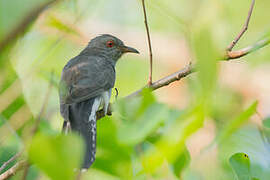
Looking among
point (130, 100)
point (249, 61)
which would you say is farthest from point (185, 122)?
point (249, 61)

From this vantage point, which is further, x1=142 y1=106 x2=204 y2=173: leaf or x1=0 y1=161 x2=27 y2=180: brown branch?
x1=0 y1=161 x2=27 y2=180: brown branch

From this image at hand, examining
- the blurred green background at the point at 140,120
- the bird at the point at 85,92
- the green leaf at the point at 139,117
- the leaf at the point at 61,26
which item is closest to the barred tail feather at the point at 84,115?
the bird at the point at 85,92

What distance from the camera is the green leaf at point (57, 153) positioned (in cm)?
62

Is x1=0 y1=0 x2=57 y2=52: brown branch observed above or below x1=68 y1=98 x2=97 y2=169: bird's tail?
above

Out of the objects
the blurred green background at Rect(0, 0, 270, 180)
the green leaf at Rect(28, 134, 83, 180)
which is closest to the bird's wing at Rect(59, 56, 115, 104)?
the blurred green background at Rect(0, 0, 270, 180)

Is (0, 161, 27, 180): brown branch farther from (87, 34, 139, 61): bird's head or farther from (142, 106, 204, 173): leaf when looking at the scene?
(87, 34, 139, 61): bird's head

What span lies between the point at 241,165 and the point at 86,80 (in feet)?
9.95

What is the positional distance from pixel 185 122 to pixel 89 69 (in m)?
3.53

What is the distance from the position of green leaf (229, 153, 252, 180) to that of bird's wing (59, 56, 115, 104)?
97.3 inches

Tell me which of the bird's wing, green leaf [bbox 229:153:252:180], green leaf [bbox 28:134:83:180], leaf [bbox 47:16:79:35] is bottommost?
the bird's wing

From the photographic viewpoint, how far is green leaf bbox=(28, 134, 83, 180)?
62 centimetres

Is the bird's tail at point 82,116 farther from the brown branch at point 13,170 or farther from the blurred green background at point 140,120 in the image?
the blurred green background at point 140,120

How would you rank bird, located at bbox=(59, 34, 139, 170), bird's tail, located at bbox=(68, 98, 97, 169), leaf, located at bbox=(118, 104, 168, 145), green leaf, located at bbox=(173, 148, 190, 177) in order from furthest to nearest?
bird, located at bbox=(59, 34, 139, 170)
bird's tail, located at bbox=(68, 98, 97, 169)
green leaf, located at bbox=(173, 148, 190, 177)
leaf, located at bbox=(118, 104, 168, 145)

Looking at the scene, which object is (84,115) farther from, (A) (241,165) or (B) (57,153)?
(B) (57,153)
